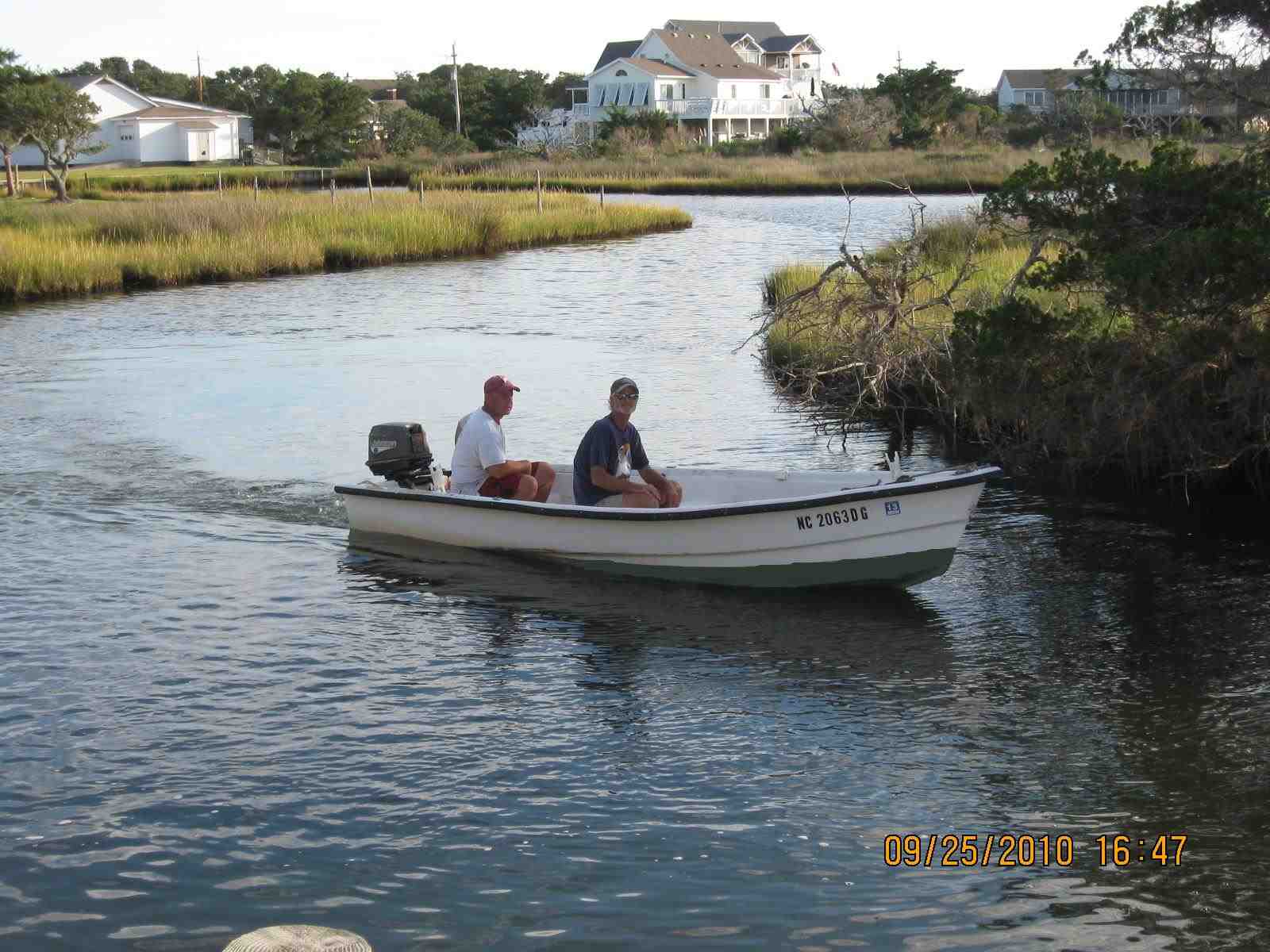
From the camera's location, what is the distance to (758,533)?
1162 cm

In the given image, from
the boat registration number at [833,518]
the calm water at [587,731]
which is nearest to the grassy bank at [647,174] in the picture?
the calm water at [587,731]

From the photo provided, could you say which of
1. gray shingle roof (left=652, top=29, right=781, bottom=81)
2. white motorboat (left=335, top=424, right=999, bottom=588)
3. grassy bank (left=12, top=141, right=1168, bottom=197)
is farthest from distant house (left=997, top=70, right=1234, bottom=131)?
gray shingle roof (left=652, top=29, right=781, bottom=81)

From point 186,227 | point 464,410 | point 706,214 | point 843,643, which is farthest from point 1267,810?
point 706,214

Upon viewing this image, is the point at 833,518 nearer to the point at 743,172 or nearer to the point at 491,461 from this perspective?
the point at 491,461

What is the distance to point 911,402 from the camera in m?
19.0

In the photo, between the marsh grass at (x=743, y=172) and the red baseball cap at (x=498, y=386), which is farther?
the marsh grass at (x=743, y=172)

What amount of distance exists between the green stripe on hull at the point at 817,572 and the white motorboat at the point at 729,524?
0.01m

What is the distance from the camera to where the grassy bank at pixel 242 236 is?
34.5 m

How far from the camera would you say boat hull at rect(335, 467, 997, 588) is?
11.2 m

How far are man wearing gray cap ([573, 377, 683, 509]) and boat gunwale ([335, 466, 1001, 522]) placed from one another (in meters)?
0.28

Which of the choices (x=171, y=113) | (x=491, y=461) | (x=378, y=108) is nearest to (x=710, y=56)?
(x=378, y=108)

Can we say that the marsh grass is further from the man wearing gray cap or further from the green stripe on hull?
the green stripe on hull

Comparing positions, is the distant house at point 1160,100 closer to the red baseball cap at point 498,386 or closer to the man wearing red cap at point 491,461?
the red baseball cap at point 498,386

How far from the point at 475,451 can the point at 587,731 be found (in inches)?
165
